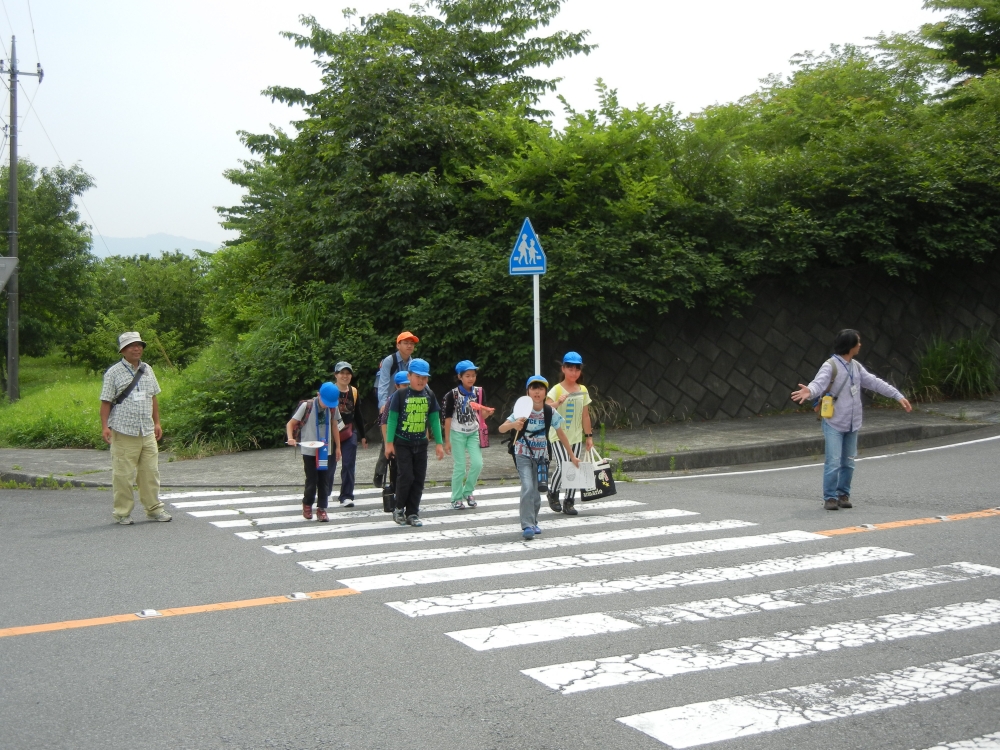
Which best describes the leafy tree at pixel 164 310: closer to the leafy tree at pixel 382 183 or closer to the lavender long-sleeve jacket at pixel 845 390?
the leafy tree at pixel 382 183

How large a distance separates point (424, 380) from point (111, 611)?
394cm

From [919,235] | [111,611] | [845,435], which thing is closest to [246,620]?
[111,611]

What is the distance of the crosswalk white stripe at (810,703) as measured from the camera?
4.23 metres

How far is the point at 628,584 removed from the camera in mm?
6801

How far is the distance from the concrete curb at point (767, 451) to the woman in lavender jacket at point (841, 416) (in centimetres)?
313

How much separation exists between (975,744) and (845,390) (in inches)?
237

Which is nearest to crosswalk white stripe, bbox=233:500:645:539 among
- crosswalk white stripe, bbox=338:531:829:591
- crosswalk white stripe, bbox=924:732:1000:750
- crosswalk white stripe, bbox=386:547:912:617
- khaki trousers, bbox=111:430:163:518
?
khaki trousers, bbox=111:430:163:518

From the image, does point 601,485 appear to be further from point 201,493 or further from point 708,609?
point 201,493

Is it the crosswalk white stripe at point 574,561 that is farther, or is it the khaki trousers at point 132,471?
the khaki trousers at point 132,471

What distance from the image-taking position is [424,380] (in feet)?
31.0

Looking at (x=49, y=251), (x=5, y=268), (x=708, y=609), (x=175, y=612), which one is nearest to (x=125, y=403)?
(x=175, y=612)

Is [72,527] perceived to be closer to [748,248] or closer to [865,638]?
[865,638]

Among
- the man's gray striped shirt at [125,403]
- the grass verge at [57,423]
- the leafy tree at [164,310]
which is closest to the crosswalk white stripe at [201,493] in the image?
the man's gray striped shirt at [125,403]

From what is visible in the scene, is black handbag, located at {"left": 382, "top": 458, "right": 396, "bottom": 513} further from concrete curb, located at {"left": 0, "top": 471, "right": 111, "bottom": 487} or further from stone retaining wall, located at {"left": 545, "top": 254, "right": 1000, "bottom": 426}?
stone retaining wall, located at {"left": 545, "top": 254, "right": 1000, "bottom": 426}
